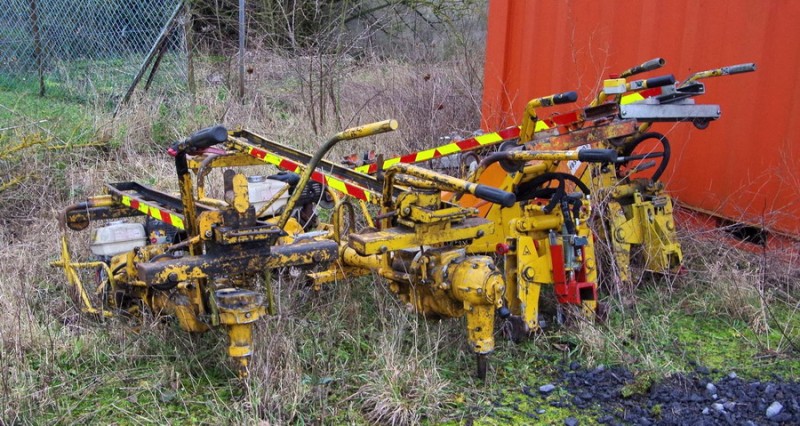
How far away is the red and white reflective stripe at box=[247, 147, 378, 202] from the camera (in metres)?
3.99

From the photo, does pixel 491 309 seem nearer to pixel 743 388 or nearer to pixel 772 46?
pixel 743 388

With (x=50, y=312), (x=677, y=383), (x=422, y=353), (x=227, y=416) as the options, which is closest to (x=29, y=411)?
(x=227, y=416)

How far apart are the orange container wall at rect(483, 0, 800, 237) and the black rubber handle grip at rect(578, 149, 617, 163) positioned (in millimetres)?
1950

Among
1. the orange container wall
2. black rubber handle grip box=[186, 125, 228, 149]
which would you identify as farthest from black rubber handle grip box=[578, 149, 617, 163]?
the orange container wall

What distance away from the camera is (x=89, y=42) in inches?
340

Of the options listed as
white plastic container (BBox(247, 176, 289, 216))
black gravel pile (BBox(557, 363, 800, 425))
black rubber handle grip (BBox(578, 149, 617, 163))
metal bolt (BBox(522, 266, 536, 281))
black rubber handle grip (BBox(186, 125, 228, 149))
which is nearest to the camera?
black rubber handle grip (BBox(186, 125, 228, 149))

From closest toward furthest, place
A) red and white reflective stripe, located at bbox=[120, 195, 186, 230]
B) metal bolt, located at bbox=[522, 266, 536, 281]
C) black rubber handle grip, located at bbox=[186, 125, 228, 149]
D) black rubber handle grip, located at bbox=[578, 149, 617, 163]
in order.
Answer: black rubber handle grip, located at bbox=[186, 125, 228, 149], black rubber handle grip, located at bbox=[578, 149, 617, 163], red and white reflective stripe, located at bbox=[120, 195, 186, 230], metal bolt, located at bbox=[522, 266, 536, 281]

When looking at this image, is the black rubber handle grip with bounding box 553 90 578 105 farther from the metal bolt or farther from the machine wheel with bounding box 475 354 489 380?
the machine wheel with bounding box 475 354 489 380

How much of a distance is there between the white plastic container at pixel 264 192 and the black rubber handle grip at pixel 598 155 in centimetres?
204

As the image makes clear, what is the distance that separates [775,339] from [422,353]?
71.7 inches

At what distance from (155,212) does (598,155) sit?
202 centimetres

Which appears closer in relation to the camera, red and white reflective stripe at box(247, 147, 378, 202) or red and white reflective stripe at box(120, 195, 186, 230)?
red and white reflective stripe at box(120, 195, 186, 230)

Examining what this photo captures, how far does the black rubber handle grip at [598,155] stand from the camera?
2.99 metres

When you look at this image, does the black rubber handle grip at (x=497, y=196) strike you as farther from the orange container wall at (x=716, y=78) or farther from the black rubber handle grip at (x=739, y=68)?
the orange container wall at (x=716, y=78)
